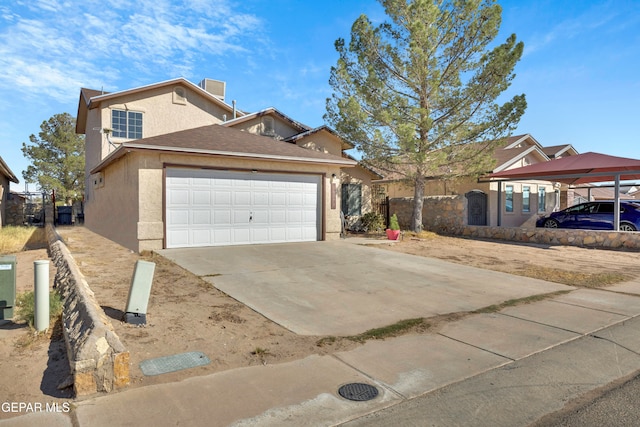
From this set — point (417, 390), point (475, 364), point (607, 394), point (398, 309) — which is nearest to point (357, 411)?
point (417, 390)

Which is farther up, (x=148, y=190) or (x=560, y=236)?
(x=148, y=190)

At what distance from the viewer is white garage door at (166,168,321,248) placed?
490 inches

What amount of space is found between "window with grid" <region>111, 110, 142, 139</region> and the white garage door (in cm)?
1025

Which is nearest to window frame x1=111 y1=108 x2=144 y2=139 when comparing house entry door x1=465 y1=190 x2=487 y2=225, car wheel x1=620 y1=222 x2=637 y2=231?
house entry door x1=465 y1=190 x2=487 y2=225

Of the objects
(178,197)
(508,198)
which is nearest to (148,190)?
(178,197)

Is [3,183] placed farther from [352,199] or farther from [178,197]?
[352,199]

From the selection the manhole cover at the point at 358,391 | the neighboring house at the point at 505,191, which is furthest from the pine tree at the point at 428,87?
the manhole cover at the point at 358,391

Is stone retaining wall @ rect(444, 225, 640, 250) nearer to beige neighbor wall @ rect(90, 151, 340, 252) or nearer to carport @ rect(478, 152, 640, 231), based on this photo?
carport @ rect(478, 152, 640, 231)

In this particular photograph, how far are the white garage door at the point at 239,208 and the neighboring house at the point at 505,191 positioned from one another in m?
7.23

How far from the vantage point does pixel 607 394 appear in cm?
400

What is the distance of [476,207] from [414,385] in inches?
775

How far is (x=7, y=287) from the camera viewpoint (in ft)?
19.0

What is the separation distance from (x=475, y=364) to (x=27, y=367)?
4.86 m

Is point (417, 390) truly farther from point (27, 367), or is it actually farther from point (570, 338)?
point (27, 367)
